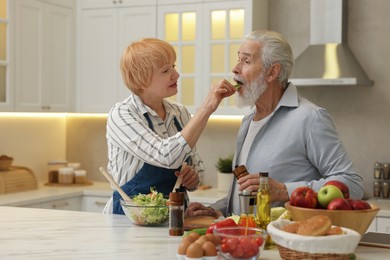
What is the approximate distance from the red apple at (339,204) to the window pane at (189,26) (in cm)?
326

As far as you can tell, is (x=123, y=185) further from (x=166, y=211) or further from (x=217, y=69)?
(x=217, y=69)

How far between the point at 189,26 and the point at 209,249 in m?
3.42

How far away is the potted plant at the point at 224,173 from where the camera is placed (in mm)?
5254

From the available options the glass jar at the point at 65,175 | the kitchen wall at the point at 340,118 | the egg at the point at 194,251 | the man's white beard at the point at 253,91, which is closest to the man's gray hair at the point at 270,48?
the man's white beard at the point at 253,91

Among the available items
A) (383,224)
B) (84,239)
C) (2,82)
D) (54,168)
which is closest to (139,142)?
(84,239)

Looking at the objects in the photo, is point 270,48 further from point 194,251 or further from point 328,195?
point 194,251

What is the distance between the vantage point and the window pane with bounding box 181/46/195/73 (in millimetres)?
5336

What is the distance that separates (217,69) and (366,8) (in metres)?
1.21

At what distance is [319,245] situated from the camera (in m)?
2.04

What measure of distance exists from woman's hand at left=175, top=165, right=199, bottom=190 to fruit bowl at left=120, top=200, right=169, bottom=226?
23cm

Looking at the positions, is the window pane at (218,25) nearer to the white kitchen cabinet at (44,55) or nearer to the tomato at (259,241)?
the white kitchen cabinet at (44,55)

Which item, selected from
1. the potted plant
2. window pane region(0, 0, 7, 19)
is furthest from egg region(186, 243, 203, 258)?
window pane region(0, 0, 7, 19)

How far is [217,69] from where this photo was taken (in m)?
5.23

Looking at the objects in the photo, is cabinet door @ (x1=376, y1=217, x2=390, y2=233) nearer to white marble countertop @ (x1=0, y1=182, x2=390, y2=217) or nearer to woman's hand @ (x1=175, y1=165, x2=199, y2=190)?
white marble countertop @ (x1=0, y1=182, x2=390, y2=217)
